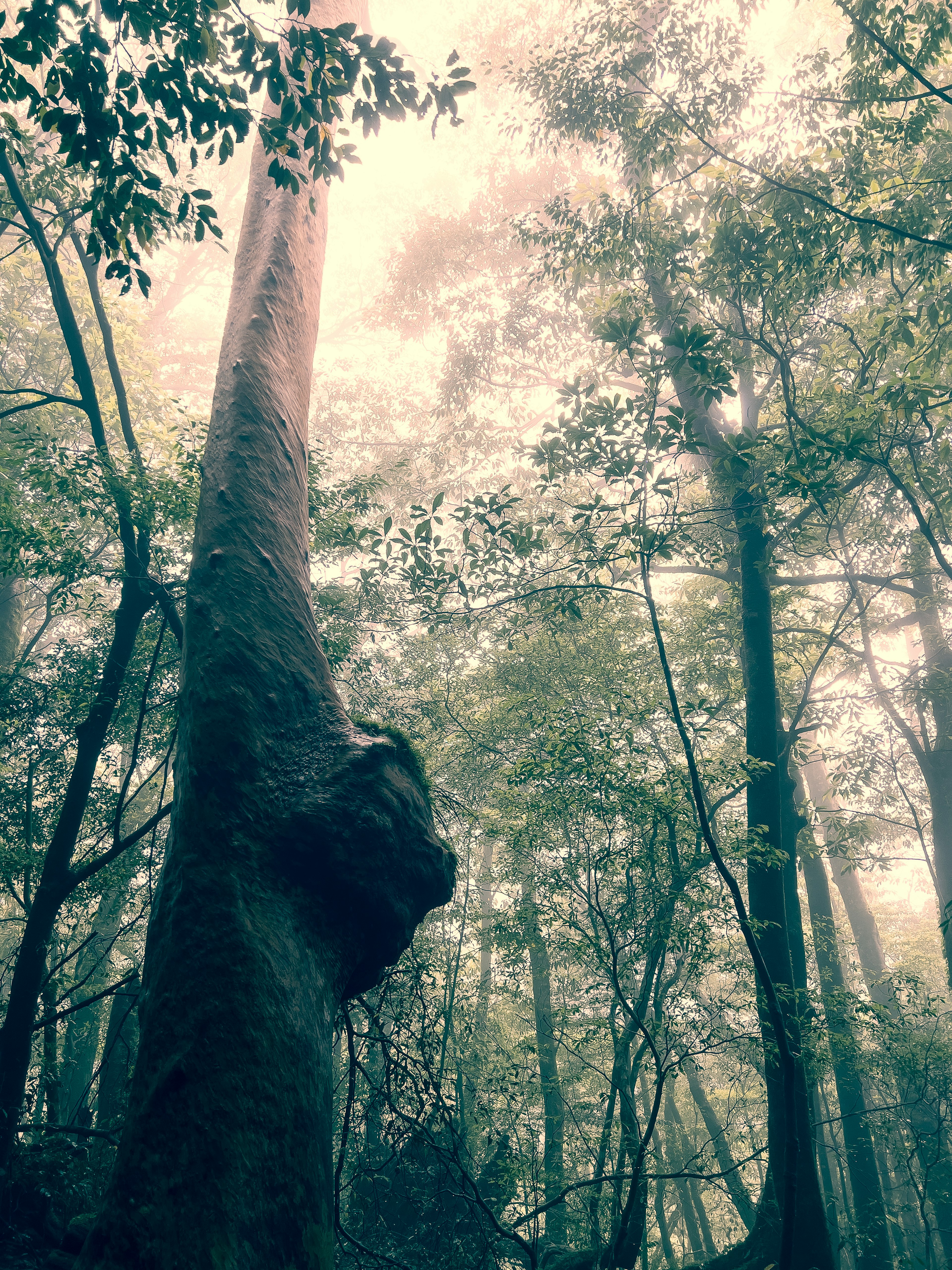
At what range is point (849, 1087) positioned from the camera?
9586 millimetres

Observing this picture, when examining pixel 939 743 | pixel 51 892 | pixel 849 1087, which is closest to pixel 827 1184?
pixel 849 1087

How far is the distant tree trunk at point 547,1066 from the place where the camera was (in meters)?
7.29

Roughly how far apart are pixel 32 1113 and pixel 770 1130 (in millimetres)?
5609

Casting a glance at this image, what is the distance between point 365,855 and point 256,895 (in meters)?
0.30

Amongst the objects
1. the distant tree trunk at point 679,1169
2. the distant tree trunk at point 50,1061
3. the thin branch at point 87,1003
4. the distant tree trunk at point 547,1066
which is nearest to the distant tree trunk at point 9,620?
the distant tree trunk at point 50,1061

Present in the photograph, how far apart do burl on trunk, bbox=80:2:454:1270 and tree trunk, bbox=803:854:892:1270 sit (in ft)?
18.3

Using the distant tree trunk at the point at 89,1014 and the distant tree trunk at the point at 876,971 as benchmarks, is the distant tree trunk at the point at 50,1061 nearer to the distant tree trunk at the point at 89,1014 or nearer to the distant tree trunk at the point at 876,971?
the distant tree trunk at the point at 89,1014

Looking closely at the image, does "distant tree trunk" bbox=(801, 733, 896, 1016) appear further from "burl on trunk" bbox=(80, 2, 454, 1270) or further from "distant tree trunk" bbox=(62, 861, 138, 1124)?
"burl on trunk" bbox=(80, 2, 454, 1270)

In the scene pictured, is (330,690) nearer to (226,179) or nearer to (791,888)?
(791,888)

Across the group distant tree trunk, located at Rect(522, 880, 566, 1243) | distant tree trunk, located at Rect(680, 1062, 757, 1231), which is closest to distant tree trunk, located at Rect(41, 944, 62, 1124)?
distant tree trunk, located at Rect(522, 880, 566, 1243)

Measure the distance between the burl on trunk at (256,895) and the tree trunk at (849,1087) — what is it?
18.3 ft

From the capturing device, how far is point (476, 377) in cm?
1212

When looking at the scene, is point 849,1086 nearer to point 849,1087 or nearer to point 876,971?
point 849,1087

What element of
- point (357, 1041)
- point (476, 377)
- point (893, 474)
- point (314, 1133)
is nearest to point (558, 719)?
point (893, 474)
